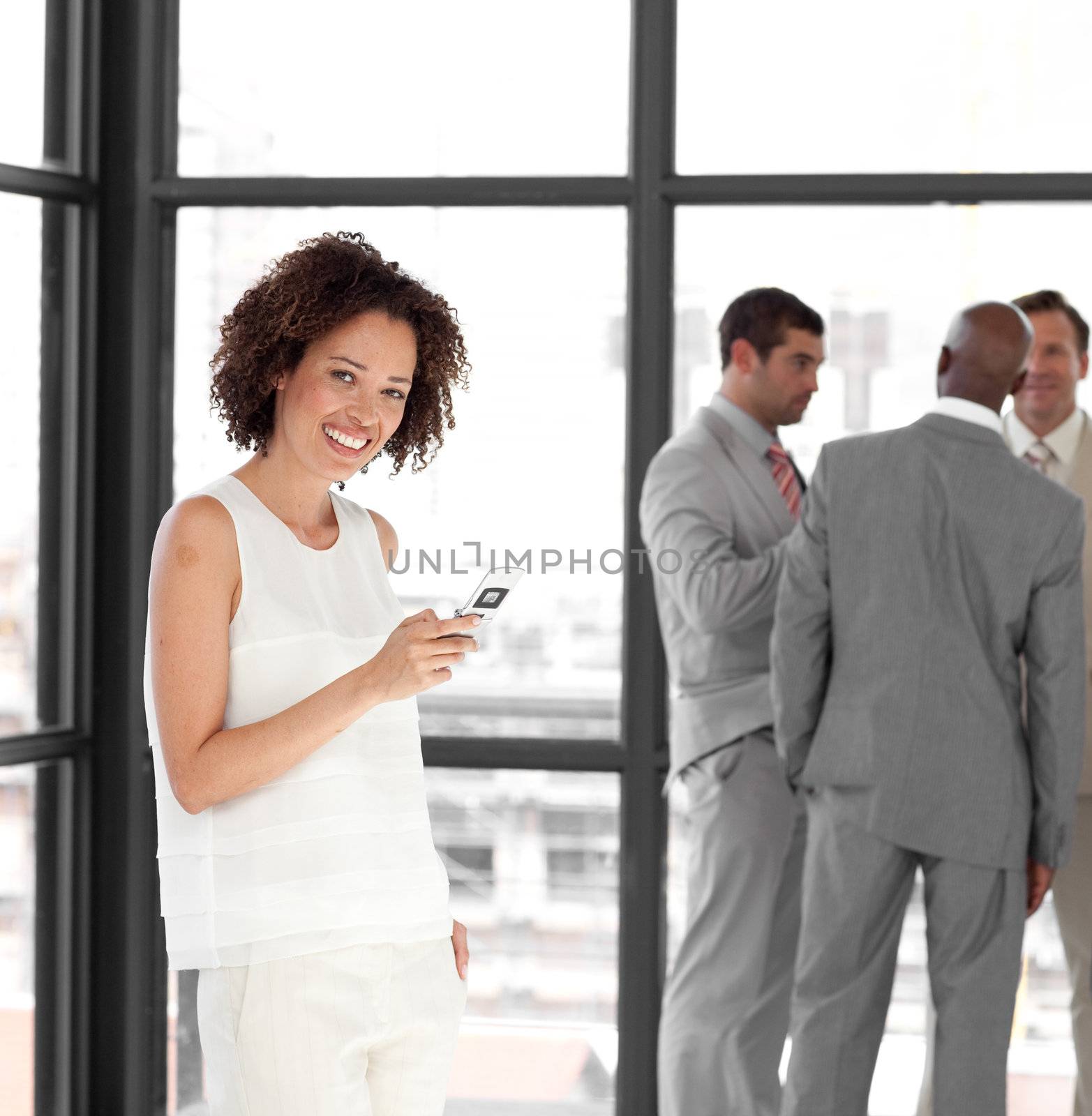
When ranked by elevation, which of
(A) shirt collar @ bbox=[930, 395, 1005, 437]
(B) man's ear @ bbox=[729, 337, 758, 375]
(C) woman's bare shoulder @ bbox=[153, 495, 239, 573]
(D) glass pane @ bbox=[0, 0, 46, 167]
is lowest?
(C) woman's bare shoulder @ bbox=[153, 495, 239, 573]

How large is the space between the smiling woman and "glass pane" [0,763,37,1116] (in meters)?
1.79

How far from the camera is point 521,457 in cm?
343

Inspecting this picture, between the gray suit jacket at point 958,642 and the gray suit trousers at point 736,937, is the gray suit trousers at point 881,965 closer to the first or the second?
the gray suit jacket at point 958,642

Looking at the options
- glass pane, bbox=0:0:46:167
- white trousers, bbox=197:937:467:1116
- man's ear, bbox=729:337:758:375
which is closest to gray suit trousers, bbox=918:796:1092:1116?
man's ear, bbox=729:337:758:375

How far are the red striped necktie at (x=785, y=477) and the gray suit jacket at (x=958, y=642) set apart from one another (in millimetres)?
449

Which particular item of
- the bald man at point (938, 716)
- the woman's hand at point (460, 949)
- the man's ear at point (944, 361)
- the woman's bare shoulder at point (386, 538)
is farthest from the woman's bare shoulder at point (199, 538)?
the man's ear at point (944, 361)

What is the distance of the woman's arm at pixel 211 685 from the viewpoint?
64.1 inches

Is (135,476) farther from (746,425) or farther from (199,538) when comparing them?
(199,538)

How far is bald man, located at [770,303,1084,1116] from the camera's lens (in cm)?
263

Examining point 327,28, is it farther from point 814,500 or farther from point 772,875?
point 772,875

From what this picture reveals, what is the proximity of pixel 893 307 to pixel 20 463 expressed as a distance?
2130mm

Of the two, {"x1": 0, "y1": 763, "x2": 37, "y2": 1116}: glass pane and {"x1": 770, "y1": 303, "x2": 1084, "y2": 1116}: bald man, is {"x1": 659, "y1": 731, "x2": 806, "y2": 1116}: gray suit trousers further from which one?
{"x1": 0, "y1": 763, "x2": 37, "y2": 1116}: glass pane

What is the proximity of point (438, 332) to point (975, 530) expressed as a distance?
1.21m

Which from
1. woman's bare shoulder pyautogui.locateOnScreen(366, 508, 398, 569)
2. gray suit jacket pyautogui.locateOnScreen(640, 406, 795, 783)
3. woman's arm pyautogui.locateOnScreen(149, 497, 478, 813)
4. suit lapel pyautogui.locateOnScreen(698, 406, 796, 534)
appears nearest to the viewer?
woman's arm pyautogui.locateOnScreen(149, 497, 478, 813)
